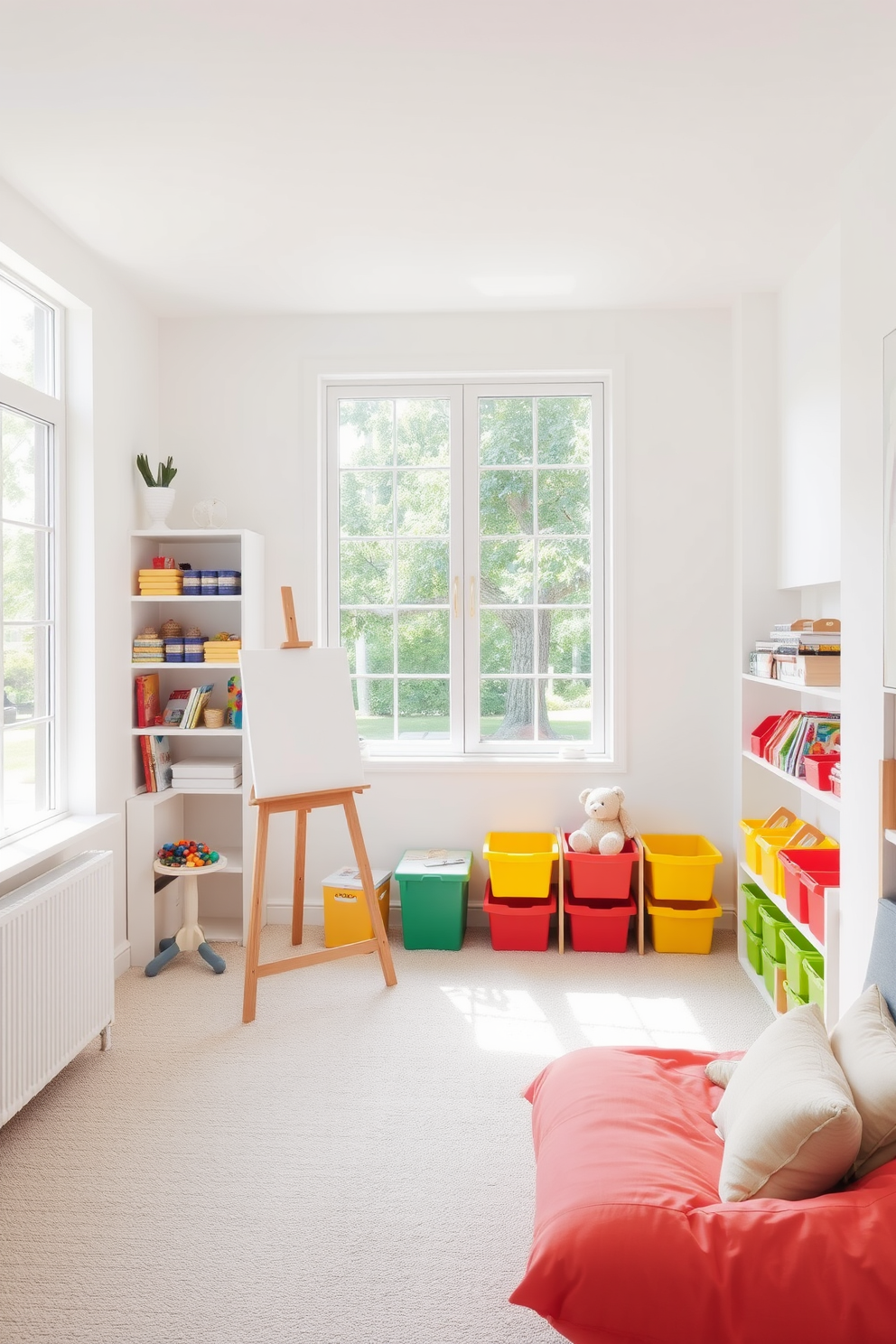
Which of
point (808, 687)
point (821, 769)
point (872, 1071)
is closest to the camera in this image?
point (872, 1071)

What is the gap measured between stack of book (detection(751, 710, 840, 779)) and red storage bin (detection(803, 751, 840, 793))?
3cm

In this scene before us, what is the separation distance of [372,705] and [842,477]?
2418mm

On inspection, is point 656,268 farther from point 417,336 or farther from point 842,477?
point 842,477

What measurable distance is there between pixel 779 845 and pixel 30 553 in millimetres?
3007

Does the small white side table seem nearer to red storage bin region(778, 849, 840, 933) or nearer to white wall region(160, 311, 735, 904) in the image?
white wall region(160, 311, 735, 904)

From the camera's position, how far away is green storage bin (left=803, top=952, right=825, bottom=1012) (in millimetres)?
2732

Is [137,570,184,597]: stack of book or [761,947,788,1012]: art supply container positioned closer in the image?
[761,947,788,1012]: art supply container

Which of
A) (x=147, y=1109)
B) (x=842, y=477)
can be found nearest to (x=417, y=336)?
(x=842, y=477)

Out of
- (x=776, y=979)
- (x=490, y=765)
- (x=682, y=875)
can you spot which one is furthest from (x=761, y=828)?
(x=490, y=765)

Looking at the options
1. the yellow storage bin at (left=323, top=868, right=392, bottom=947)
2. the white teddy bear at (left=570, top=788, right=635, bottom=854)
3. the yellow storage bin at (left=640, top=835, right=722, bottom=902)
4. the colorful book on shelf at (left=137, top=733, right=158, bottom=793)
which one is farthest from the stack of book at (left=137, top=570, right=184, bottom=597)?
the yellow storage bin at (left=640, top=835, right=722, bottom=902)

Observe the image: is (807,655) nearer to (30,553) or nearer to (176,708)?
(176,708)

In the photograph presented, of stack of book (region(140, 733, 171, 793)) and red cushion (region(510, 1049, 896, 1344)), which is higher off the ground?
stack of book (region(140, 733, 171, 793))

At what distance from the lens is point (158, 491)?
12.4 feet

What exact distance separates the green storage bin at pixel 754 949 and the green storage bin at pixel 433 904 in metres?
1.18
